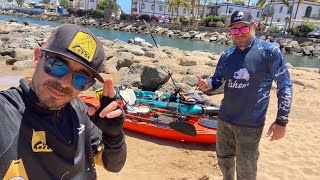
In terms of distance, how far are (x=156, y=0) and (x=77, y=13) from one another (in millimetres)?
23440

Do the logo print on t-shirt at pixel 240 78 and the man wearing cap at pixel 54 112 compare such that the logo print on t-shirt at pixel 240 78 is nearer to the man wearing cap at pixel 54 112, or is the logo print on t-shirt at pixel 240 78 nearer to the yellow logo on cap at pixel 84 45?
the man wearing cap at pixel 54 112

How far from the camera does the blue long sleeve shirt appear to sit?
3.24m

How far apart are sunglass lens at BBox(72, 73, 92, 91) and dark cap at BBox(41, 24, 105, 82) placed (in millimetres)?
88

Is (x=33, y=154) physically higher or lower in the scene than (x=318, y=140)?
higher

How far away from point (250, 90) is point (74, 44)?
2498 mm

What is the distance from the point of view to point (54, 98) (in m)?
1.38

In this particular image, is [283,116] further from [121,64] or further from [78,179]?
[121,64]

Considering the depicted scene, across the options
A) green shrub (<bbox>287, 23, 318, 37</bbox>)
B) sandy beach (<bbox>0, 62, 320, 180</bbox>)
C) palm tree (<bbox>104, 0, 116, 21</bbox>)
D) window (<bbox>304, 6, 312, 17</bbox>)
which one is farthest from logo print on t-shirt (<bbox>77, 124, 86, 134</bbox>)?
palm tree (<bbox>104, 0, 116, 21</bbox>)

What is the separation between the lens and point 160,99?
704cm

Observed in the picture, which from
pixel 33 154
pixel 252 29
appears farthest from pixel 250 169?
pixel 33 154

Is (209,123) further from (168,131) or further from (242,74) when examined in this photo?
(242,74)

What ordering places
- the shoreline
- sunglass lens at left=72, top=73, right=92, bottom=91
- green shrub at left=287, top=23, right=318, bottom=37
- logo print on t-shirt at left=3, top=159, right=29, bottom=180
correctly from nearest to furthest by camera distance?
logo print on t-shirt at left=3, top=159, right=29, bottom=180 < sunglass lens at left=72, top=73, right=92, bottom=91 < the shoreline < green shrub at left=287, top=23, right=318, bottom=37

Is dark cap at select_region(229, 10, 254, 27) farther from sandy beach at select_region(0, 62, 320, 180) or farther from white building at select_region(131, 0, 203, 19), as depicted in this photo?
white building at select_region(131, 0, 203, 19)

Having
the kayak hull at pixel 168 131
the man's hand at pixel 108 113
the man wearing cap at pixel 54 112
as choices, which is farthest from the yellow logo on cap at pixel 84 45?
the kayak hull at pixel 168 131
